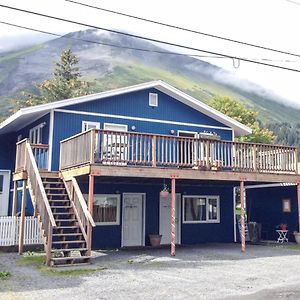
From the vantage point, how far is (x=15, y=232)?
50.3ft

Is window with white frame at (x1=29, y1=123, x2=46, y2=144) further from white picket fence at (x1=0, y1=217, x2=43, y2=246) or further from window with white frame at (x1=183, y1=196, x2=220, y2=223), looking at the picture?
window with white frame at (x1=183, y1=196, x2=220, y2=223)

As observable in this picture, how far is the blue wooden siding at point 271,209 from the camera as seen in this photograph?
65.1 ft

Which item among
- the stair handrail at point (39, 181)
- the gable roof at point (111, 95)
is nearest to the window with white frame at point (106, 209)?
the stair handrail at point (39, 181)

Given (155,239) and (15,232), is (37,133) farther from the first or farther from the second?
(155,239)

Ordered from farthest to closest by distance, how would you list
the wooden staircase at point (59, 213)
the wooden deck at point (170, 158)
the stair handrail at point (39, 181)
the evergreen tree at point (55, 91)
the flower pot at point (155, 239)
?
the evergreen tree at point (55, 91) < the flower pot at point (155, 239) < the wooden deck at point (170, 158) < the wooden staircase at point (59, 213) < the stair handrail at point (39, 181)

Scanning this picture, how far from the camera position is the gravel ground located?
8.41 meters

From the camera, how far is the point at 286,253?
15.2 meters

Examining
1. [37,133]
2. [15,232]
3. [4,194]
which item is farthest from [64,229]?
[4,194]

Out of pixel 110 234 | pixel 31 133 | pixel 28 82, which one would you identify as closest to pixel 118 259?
pixel 110 234

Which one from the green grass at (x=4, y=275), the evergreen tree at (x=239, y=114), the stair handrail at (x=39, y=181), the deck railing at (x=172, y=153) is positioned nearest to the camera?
the green grass at (x=4, y=275)

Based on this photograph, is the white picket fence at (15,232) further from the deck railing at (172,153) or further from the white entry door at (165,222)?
the white entry door at (165,222)

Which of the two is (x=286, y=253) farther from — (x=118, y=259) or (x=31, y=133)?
(x=31, y=133)

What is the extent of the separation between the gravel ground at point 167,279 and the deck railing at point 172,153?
3184 mm

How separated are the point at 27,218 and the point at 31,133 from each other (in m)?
4.61
